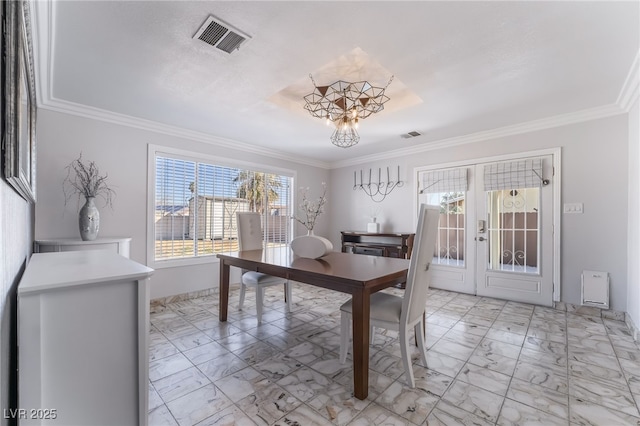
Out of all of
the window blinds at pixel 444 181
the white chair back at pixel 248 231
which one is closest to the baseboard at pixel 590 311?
the window blinds at pixel 444 181

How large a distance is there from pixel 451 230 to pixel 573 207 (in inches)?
57.3

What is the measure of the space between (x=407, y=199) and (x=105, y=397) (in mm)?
4542

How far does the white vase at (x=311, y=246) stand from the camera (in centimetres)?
262

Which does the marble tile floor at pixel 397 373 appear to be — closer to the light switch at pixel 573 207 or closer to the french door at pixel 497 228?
the french door at pixel 497 228

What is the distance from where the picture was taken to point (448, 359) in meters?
2.26

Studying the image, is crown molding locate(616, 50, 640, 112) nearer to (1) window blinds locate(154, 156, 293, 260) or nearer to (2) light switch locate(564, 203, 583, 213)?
(2) light switch locate(564, 203, 583, 213)

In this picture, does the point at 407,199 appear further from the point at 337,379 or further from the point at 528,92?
the point at 337,379

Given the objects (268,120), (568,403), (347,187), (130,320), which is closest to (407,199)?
(347,187)

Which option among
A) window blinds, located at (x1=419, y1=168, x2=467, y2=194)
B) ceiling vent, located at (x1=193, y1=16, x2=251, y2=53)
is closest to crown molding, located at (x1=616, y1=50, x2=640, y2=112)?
window blinds, located at (x1=419, y1=168, x2=467, y2=194)

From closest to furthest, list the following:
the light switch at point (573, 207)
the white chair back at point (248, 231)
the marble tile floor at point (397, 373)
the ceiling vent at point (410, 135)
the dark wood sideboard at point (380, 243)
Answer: the marble tile floor at point (397, 373)
the light switch at point (573, 207)
the white chair back at point (248, 231)
the ceiling vent at point (410, 135)
the dark wood sideboard at point (380, 243)

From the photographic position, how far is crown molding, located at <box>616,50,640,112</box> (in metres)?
2.25

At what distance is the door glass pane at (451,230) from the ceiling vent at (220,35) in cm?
369

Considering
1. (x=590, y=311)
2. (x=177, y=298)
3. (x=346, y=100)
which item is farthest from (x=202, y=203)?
(x=590, y=311)

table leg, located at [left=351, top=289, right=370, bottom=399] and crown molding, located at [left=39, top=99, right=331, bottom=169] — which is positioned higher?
crown molding, located at [left=39, top=99, right=331, bottom=169]
